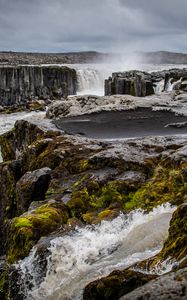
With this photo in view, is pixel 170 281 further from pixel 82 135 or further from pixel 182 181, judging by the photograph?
pixel 82 135

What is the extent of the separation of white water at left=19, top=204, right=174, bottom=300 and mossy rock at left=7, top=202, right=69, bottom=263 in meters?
0.39

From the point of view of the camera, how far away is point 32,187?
13.4m

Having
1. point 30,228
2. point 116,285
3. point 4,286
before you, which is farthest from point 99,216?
point 116,285

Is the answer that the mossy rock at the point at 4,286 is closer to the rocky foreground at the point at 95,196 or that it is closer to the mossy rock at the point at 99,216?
the rocky foreground at the point at 95,196

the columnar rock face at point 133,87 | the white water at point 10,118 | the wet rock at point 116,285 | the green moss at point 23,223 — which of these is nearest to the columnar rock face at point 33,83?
the white water at point 10,118

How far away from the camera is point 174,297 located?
5.82 m

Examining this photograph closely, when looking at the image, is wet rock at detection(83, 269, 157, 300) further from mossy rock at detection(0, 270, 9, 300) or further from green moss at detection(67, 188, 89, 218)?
green moss at detection(67, 188, 89, 218)

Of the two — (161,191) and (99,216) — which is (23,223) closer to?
(99,216)

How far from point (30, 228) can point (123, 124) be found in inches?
412

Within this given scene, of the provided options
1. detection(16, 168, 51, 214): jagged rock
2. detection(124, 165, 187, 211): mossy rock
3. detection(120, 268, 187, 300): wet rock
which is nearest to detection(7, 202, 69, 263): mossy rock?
detection(124, 165, 187, 211): mossy rock

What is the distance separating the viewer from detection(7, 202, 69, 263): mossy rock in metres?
10.2

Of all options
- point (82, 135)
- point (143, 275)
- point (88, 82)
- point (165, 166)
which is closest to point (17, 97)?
point (88, 82)

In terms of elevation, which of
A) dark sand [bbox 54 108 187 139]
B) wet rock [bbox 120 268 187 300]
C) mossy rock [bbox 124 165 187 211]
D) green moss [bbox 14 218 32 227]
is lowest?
green moss [bbox 14 218 32 227]

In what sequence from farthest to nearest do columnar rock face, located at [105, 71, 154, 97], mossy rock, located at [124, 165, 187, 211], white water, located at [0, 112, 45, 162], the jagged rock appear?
columnar rock face, located at [105, 71, 154, 97] → white water, located at [0, 112, 45, 162] → the jagged rock → mossy rock, located at [124, 165, 187, 211]
